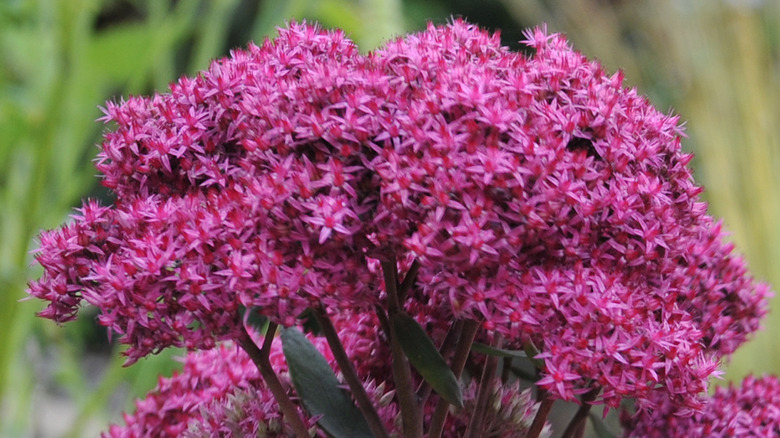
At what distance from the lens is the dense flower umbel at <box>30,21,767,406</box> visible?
363 millimetres

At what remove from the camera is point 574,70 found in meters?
0.43

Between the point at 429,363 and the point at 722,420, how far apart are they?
24cm

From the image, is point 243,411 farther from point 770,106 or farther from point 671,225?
point 770,106

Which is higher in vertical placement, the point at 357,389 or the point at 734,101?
the point at 734,101

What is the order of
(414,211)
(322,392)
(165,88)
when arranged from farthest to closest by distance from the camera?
(165,88) → (322,392) → (414,211)

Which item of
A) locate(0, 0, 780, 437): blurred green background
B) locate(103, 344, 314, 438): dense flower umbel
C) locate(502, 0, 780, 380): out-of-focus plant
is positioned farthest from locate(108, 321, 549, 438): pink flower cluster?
locate(502, 0, 780, 380): out-of-focus plant

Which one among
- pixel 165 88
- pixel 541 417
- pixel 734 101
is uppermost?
pixel 734 101

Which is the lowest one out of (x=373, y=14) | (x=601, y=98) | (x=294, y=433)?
(x=294, y=433)

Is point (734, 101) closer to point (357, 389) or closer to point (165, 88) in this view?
point (165, 88)

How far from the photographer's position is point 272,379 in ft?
1.40

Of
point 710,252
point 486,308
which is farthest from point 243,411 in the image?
point 710,252

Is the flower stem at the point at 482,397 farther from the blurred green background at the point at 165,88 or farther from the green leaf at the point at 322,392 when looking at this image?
the blurred green background at the point at 165,88

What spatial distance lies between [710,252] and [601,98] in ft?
0.49

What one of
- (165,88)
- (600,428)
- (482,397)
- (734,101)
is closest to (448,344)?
(482,397)
